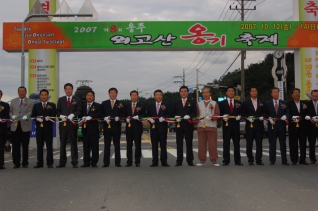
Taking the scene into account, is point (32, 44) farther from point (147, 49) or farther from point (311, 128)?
point (311, 128)

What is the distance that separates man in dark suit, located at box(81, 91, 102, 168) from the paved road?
562 millimetres

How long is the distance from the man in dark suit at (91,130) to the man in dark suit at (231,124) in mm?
3283

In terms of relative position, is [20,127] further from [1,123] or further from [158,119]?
[158,119]

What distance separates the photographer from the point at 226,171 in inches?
371

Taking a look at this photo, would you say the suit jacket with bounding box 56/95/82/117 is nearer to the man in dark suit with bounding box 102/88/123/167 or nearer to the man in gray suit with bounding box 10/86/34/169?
the man in dark suit with bounding box 102/88/123/167

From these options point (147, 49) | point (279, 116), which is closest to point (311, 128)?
point (279, 116)

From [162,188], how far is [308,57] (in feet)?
45.2

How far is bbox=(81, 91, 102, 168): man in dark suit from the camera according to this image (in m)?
10.5

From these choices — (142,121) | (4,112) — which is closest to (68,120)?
(4,112)

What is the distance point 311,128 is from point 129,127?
4.90 metres

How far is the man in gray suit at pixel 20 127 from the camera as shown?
10.5 metres

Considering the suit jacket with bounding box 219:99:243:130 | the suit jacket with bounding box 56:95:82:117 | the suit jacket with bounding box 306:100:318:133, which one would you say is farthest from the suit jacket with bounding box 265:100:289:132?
the suit jacket with bounding box 56:95:82:117

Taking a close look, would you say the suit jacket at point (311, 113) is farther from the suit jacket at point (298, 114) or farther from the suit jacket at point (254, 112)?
the suit jacket at point (254, 112)

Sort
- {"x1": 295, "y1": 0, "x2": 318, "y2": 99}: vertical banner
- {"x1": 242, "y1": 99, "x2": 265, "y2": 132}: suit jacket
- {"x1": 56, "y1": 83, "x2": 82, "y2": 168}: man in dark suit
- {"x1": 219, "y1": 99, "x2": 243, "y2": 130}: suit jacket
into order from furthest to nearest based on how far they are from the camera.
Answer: {"x1": 295, "y1": 0, "x2": 318, "y2": 99}: vertical banner, {"x1": 242, "y1": 99, "x2": 265, "y2": 132}: suit jacket, {"x1": 219, "y1": 99, "x2": 243, "y2": 130}: suit jacket, {"x1": 56, "y1": 83, "x2": 82, "y2": 168}: man in dark suit
